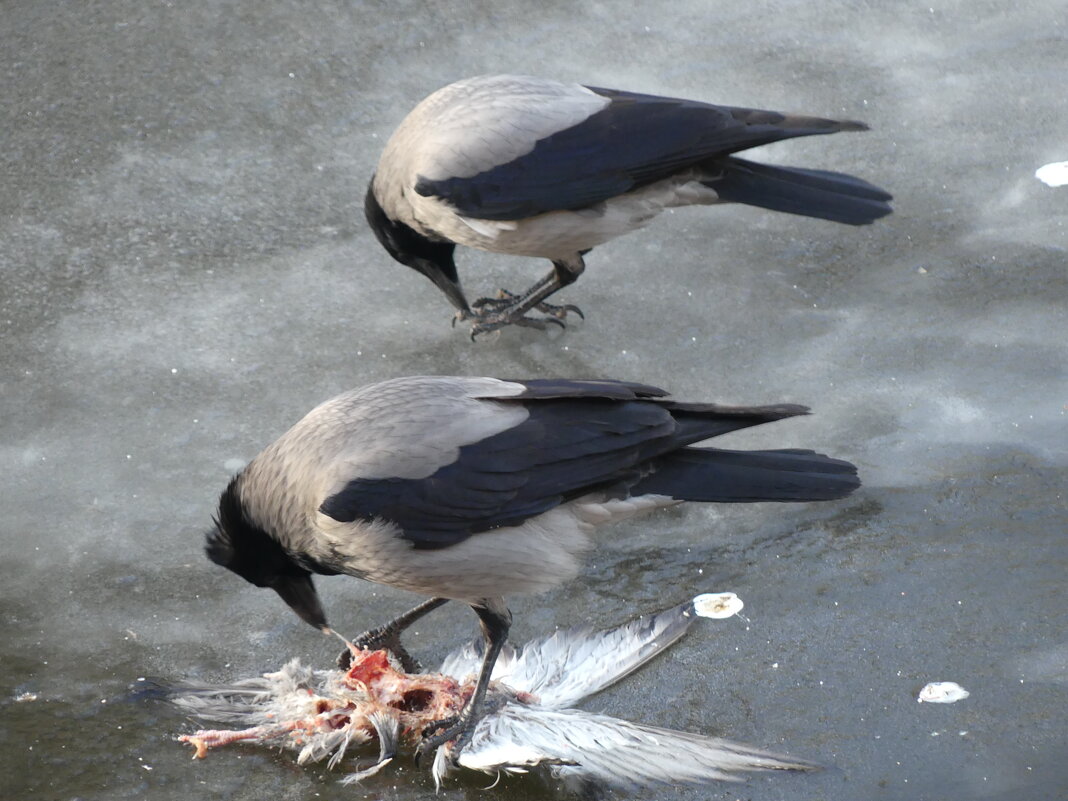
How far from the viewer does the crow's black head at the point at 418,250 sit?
528 cm

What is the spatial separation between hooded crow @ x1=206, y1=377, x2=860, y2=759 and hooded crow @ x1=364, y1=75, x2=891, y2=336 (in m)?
1.47

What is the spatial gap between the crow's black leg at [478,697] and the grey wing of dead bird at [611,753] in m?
0.04

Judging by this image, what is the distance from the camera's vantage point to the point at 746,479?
371 cm

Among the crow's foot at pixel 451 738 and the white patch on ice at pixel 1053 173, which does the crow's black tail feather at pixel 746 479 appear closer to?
the crow's foot at pixel 451 738

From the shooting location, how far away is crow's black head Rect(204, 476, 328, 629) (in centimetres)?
364

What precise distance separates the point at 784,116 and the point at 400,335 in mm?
1724

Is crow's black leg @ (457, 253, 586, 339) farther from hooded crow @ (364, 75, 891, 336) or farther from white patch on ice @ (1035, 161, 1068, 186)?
white patch on ice @ (1035, 161, 1068, 186)

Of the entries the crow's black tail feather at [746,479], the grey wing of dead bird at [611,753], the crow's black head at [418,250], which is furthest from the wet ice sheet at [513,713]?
the crow's black head at [418,250]

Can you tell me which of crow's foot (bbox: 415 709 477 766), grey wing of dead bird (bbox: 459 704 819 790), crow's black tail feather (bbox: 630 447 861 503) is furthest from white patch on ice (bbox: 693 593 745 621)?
crow's foot (bbox: 415 709 477 766)

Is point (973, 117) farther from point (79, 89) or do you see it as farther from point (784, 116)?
point (79, 89)

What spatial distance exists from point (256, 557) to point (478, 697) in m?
0.73

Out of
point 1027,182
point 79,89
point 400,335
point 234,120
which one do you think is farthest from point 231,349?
point 1027,182

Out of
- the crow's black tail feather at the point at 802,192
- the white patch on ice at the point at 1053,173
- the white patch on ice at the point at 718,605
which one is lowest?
the white patch on ice at the point at 718,605

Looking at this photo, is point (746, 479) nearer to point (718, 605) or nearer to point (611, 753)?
point (718, 605)
